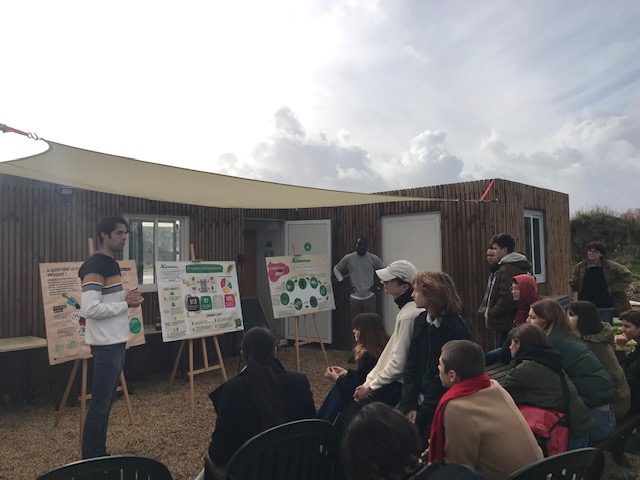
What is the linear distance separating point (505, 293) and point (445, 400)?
8.05 feet

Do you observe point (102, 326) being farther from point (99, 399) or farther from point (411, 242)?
point (411, 242)

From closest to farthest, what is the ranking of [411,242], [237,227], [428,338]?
[428,338]
[411,242]
[237,227]

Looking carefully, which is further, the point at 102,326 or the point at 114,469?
the point at 102,326

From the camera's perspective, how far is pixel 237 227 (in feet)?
20.7

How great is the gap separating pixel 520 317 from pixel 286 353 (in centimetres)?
381

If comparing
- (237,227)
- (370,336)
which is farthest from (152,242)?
(370,336)

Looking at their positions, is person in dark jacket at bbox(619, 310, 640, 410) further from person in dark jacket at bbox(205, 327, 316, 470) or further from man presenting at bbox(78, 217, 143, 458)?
man presenting at bbox(78, 217, 143, 458)

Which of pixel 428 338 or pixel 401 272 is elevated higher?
pixel 401 272

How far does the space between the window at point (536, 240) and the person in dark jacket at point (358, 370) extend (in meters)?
4.69

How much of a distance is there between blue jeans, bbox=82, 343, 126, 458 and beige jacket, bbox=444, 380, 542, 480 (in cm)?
206

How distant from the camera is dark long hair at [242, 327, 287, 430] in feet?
6.06

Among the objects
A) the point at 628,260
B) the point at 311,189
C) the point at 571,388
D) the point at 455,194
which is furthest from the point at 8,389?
the point at 628,260

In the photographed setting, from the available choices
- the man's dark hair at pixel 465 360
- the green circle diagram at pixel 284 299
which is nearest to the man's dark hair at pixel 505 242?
the man's dark hair at pixel 465 360

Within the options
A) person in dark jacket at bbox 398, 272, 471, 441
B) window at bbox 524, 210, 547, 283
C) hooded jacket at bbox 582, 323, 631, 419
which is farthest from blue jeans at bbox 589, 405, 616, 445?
window at bbox 524, 210, 547, 283
